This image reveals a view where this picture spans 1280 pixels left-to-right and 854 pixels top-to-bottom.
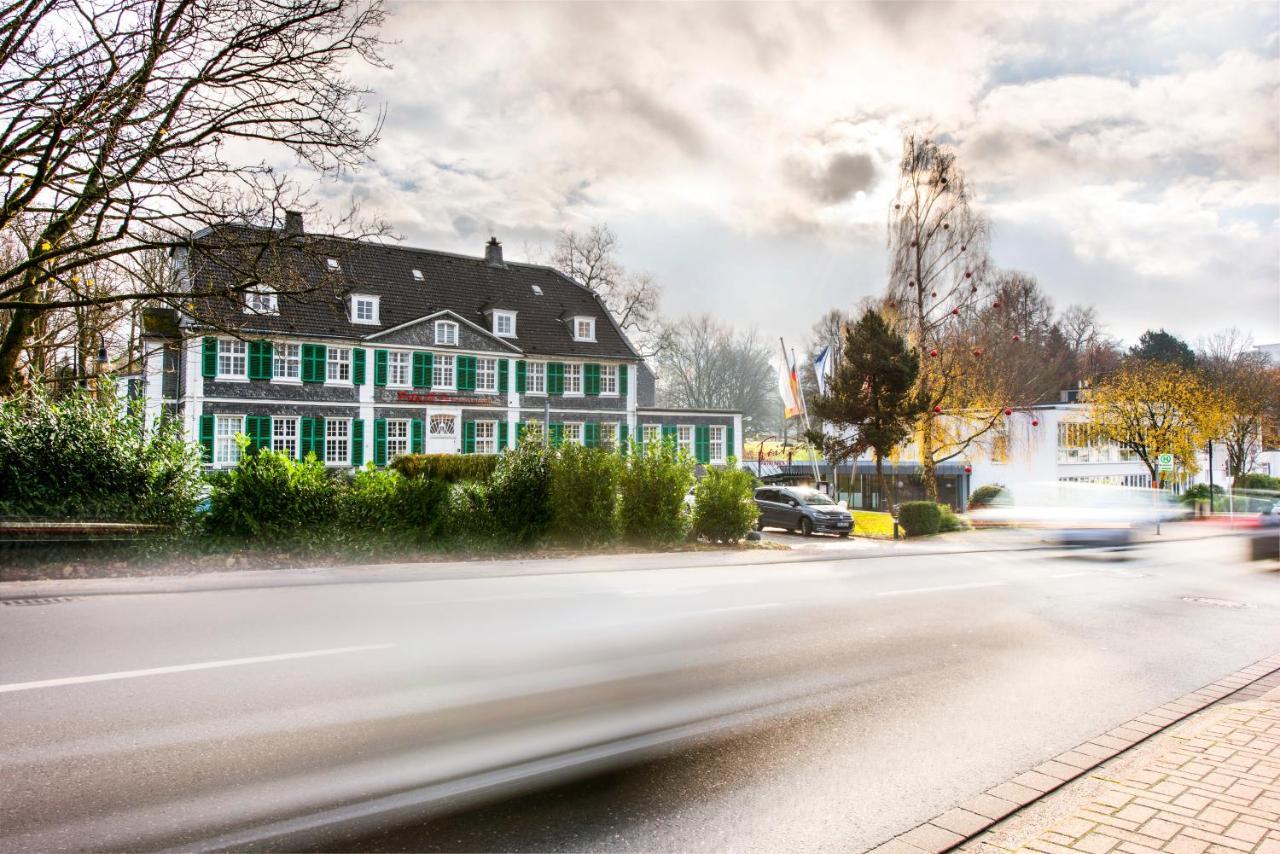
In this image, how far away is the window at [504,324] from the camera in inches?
1866

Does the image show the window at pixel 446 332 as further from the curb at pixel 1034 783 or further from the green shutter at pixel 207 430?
the curb at pixel 1034 783

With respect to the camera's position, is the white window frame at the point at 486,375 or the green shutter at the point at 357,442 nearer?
the green shutter at the point at 357,442

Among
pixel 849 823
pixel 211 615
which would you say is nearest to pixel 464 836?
pixel 849 823

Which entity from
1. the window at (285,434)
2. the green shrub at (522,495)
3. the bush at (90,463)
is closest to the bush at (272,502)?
the bush at (90,463)

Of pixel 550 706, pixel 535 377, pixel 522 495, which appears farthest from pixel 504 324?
pixel 550 706

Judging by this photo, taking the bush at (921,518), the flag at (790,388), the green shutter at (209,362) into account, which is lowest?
the bush at (921,518)

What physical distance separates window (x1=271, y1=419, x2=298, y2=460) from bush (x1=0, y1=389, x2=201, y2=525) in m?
25.6

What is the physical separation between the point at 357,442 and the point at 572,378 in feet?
41.7

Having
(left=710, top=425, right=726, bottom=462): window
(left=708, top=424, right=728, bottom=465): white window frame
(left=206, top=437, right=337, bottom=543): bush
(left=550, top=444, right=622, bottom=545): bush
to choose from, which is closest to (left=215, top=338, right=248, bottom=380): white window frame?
(left=550, top=444, right=622, bottom=545): bush

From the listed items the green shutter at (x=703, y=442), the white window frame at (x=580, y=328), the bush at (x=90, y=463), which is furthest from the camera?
the green shutter at (x=703, y=442)

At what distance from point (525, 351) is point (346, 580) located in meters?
34.8

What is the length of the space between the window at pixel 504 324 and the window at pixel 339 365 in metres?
8.62

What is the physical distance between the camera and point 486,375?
150 feet

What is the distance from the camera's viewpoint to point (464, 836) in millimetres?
3867
